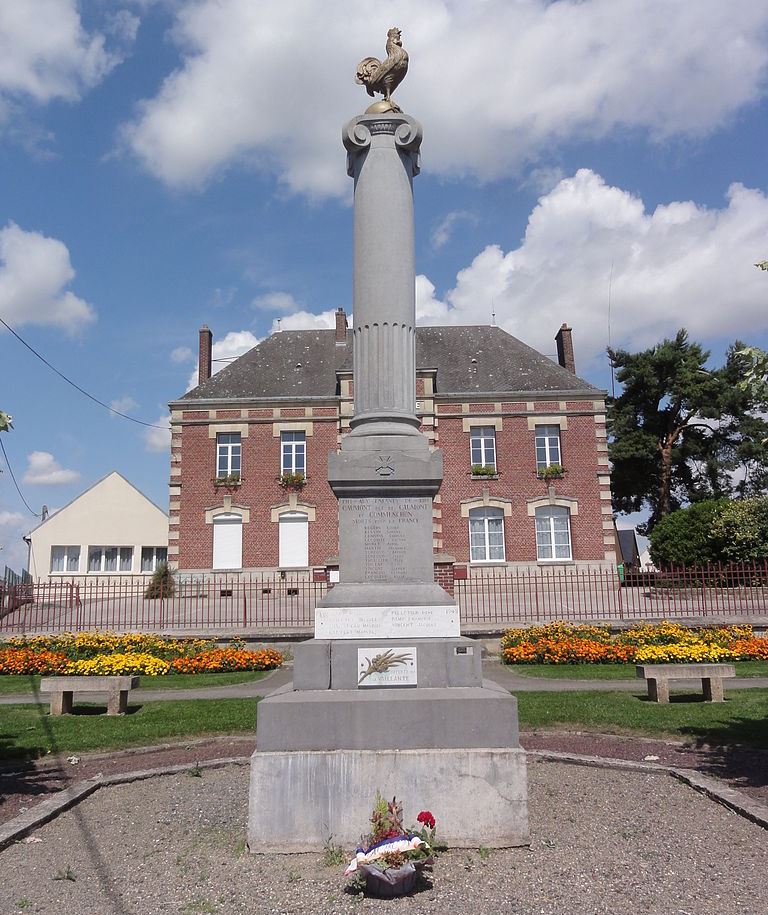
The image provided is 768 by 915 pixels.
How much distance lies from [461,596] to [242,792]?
→ 16.5 m

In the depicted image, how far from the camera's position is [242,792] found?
6379 mm

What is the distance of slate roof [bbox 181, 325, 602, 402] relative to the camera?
97.0 ft

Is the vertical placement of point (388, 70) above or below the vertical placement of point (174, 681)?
above

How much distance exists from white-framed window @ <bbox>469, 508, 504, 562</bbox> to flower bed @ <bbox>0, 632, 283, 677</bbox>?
14561 millimetres

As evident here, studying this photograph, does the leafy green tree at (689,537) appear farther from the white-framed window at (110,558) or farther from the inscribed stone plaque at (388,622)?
the white-framed window at (110,558)

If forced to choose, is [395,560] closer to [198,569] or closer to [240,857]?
[240,857]

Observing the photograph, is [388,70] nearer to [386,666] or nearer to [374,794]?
[386,666]

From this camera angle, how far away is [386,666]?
5.75m

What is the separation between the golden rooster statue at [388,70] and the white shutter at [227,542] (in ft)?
72.7

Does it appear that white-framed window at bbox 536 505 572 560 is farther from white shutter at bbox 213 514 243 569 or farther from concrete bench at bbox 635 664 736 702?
concrete bench at bbox 635 664 736 702

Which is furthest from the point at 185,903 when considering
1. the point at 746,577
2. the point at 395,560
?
the point at 746,577

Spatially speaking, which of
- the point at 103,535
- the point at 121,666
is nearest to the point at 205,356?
the point at 103,535

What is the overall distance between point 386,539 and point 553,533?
22839mm

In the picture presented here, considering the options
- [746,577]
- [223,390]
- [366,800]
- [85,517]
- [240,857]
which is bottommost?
[240,857]
